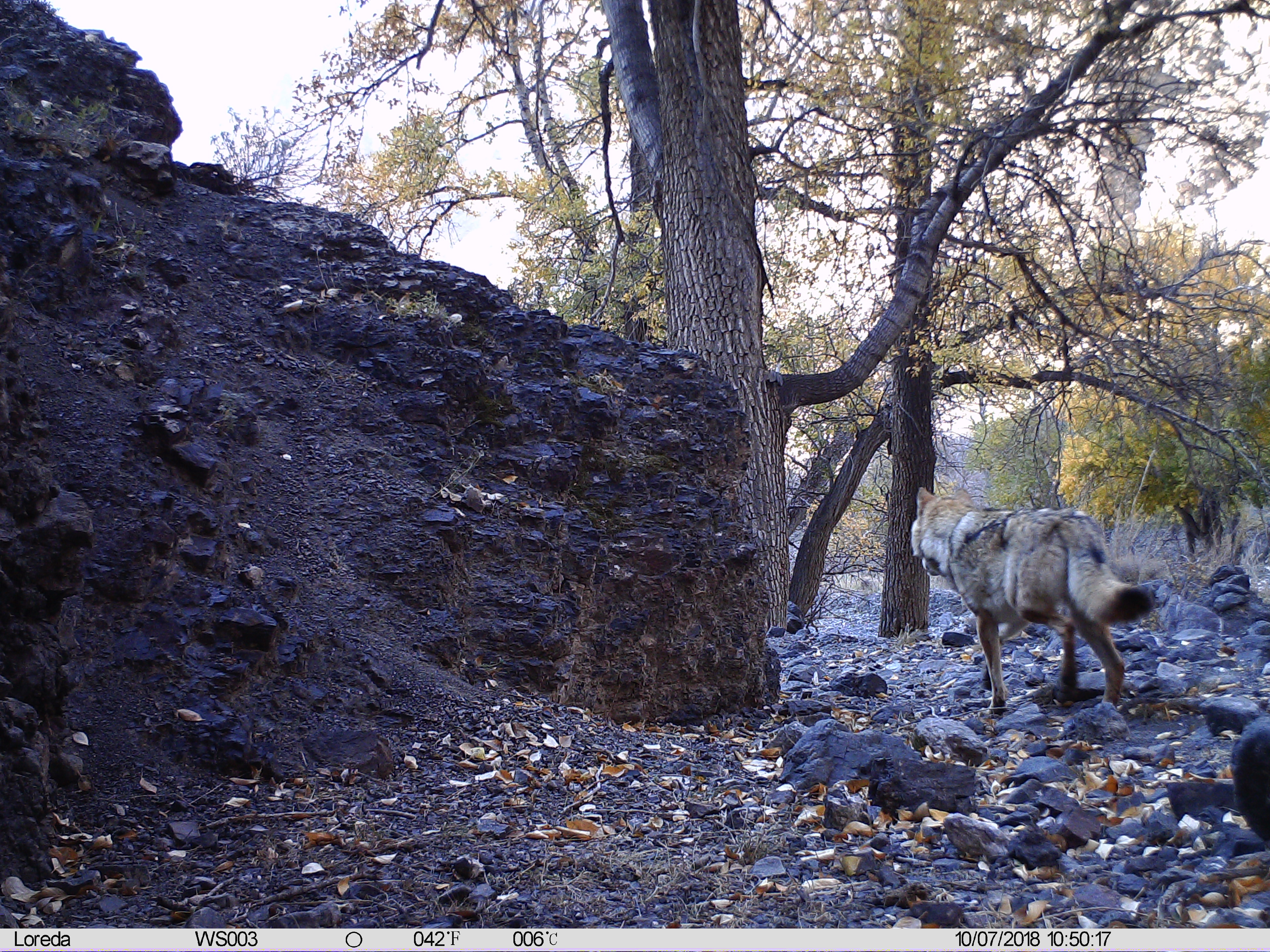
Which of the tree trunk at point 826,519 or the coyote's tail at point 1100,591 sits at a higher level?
the tree trunk at point 826,519

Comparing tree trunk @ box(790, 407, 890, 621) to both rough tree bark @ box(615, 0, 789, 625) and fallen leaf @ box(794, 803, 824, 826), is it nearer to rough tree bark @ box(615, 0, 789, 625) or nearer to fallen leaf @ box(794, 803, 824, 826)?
rough tree bark @ box(615, 0, 789, 625)

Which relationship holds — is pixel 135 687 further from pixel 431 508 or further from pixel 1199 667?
pixel 1199 667

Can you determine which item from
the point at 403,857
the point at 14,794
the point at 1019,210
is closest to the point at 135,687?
the point at 14,794

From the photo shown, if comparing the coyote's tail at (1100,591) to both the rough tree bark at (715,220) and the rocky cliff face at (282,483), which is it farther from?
the rough tree bark at (715,220)

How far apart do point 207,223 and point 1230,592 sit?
31.9ft

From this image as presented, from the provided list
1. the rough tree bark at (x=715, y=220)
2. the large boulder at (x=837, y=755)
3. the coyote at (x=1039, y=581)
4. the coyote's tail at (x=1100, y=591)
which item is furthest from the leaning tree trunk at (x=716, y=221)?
the large boulder at (x=837, y=755)

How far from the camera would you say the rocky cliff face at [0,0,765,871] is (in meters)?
3.78

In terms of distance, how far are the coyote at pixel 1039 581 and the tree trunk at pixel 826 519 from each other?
774 centimetres

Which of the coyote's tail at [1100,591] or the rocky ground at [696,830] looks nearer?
the rocky ground at [696,830]

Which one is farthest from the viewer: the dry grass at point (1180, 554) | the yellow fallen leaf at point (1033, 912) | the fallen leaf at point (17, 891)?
the dry grass at point (1180, 554)

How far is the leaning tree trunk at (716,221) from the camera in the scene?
832cm

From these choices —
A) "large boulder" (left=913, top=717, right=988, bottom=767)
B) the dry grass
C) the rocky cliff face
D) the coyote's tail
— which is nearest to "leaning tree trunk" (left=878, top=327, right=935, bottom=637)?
the dry grass

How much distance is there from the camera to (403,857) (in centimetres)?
329

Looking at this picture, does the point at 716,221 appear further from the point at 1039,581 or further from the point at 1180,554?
the point at 1180,554
